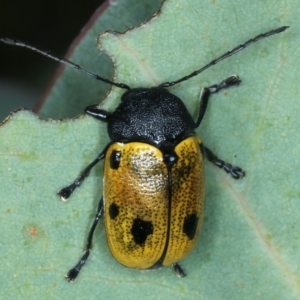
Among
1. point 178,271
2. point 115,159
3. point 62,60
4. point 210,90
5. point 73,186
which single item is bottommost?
point 178,271

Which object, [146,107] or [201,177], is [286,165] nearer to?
[201,177]

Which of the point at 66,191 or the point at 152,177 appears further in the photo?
the point at 66,191

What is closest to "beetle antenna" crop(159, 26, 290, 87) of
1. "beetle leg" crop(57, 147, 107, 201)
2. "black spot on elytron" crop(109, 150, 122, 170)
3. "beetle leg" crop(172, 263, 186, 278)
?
"black spot on elytron" crop(109, 150, 122, 170)

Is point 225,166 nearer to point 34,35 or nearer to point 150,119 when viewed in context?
point 150,119

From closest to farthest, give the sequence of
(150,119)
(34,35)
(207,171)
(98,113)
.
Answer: (150,119)
(98,113)
(207,171)
(34,35)

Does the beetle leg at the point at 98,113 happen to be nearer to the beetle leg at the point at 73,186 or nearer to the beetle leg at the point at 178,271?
the beetle leg at the point at 73,186

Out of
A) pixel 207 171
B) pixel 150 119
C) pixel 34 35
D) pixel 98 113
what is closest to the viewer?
pixel 150 119

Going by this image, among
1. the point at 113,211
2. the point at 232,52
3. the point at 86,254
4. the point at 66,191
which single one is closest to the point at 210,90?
the point at 232,52
